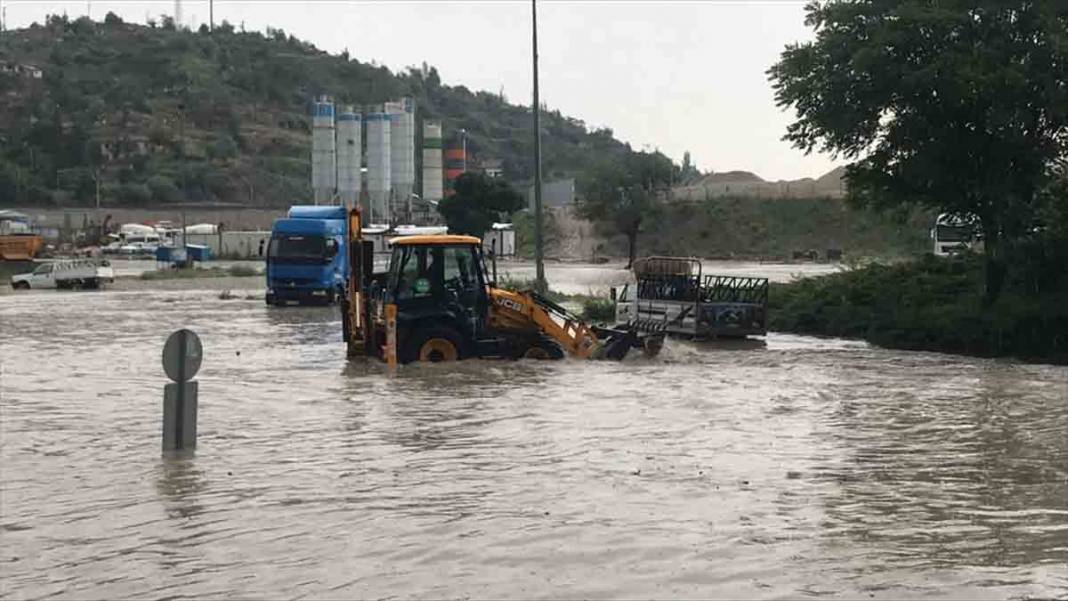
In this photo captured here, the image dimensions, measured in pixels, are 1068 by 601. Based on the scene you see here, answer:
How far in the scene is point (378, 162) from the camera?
114 m

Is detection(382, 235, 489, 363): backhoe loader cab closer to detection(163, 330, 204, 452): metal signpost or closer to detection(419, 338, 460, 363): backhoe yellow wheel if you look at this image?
detection(419, 338, 460, 363): backhoe yellow wheel

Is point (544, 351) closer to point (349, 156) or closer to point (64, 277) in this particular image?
point (64, 277)

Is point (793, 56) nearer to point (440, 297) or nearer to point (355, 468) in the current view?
point (440, 297)

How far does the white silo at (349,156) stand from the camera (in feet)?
365

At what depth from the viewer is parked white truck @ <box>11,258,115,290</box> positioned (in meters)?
54.3

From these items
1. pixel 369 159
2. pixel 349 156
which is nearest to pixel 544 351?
pixel 349 156

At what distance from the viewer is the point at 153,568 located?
8680mm

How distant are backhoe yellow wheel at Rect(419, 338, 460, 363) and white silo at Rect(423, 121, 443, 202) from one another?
104 meters

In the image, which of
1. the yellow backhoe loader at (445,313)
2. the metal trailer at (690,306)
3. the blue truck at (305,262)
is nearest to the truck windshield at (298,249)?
the blue truck at (305,262)

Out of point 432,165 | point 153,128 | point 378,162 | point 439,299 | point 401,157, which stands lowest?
point 439,299

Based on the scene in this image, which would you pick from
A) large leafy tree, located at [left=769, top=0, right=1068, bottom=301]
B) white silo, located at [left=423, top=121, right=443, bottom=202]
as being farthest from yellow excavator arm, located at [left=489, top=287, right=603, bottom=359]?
white silo, located at [left=423, top=121, right=443, bottom=202]

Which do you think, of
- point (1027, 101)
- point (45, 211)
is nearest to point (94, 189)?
point (45, 211)

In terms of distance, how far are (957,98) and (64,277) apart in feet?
128

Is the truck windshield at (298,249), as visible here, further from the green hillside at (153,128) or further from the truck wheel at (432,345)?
the green hillside at (153,128)
